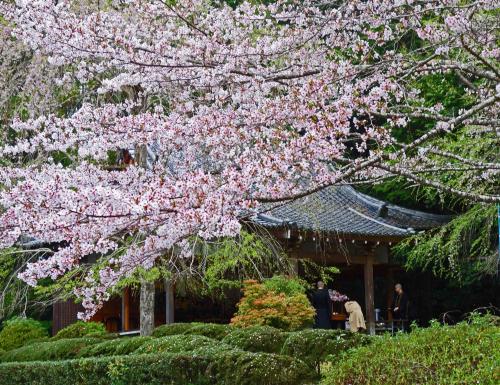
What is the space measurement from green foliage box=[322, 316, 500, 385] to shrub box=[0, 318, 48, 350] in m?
11.0

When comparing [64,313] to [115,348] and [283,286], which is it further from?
[115,348]

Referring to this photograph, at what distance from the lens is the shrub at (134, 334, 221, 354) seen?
8766mm

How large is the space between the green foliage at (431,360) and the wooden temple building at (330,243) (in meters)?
8.23

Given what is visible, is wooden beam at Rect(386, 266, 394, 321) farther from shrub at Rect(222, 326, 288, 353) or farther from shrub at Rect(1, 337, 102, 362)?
shrub at Rect(222, 326, 288, 353)

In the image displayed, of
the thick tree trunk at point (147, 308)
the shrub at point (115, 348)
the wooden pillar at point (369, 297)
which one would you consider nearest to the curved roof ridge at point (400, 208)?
the wooden pillar at point (369, 297)

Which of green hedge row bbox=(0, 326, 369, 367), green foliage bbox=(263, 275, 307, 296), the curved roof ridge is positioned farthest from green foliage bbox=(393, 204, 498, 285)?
green hedge row bbox=(0, 326, 369, 367)

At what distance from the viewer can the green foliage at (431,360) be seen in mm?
5367

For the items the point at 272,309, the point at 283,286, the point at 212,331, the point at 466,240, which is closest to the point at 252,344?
the point at 212,331

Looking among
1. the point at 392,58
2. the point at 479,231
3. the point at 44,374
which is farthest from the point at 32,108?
the point at 479,231

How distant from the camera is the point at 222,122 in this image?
641cm

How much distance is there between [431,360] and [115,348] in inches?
214

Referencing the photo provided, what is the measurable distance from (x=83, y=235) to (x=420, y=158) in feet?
9.70

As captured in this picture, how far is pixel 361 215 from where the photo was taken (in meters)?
18.9

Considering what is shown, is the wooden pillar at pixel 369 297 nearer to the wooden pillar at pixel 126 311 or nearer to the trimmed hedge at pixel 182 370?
the wooden pillar at pixel 126 311
